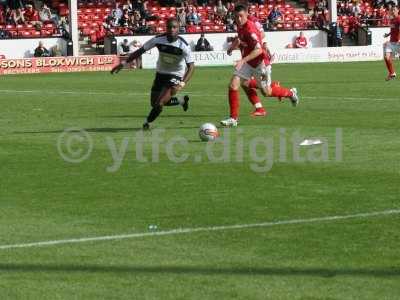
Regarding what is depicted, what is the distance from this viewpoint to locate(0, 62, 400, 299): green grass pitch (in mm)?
7688

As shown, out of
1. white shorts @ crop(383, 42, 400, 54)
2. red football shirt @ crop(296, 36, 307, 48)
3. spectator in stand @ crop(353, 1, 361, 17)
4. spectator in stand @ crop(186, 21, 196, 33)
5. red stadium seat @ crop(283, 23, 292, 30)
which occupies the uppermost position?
white shorts @ crop(383, 42, 400, 54)

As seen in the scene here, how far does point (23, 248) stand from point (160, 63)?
35.1ft

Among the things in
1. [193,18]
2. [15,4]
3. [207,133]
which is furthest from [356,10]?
[207,133]

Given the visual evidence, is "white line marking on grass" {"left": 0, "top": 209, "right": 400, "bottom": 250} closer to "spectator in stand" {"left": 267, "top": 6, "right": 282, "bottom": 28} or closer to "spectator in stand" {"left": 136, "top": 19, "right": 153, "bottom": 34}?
"spectator in stand" {"left": 136, "top": 19, "right": 153, "bottom": 34}

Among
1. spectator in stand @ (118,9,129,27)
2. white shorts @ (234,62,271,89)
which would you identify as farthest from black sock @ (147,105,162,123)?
spectator in stand @ (118,9,129,27)

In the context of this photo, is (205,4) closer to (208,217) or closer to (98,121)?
(98,121)

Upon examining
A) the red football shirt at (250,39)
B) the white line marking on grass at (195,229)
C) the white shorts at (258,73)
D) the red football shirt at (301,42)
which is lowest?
the red football shirt at (301,42)

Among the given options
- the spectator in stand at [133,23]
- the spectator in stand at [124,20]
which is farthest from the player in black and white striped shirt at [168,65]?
the spectator in stand at [124,20]

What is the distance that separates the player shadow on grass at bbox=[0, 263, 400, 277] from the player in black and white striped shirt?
34.4ft

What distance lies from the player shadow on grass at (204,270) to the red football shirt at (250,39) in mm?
11909

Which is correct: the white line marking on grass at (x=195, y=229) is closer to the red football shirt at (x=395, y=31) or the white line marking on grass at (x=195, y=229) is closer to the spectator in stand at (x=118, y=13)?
the red football shirt at (x=395, y=31)

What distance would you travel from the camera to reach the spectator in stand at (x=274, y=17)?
187ft

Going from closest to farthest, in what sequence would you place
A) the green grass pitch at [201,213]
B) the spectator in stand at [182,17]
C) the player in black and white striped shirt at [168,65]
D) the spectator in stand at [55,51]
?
the green grass pitch at [201,213] → the player in black and white striped shirt at [168,65] → the spectator in stand at [55,51] → the spectator in stand at [182,17]

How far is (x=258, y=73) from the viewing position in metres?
20.2
